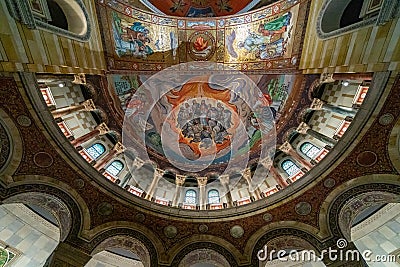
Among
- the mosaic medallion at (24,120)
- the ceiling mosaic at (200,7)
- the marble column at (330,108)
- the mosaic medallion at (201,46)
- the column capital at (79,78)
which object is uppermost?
the ceiling mosaic at (200,7)

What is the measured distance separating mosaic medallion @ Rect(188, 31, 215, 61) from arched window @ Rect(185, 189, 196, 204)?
8.12 m

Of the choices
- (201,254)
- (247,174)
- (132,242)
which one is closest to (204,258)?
(201,254)

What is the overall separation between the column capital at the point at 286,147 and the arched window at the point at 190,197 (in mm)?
5996

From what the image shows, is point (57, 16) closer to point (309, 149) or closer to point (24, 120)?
point (24, 120)

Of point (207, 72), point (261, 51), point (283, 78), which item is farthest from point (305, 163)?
point (207, 72)

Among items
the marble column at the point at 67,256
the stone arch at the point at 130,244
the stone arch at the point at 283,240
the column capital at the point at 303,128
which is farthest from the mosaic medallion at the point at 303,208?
the marble column at the point at 67,256

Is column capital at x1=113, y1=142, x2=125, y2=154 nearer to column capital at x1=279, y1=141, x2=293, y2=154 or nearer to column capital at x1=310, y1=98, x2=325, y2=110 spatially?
column capital at x1=279, y1=141, x2=293, y2=154

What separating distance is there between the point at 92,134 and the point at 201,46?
24.8ft

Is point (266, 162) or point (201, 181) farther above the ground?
point (266, 162)

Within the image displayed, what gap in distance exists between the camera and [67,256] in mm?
11156

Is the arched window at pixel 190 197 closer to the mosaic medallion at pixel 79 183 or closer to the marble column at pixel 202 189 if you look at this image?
the marble column at pixel 202 189

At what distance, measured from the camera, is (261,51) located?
47.0 ft

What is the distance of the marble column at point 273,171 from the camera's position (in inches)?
585

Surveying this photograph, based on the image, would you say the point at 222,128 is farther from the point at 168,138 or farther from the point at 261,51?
the point at 261,51
